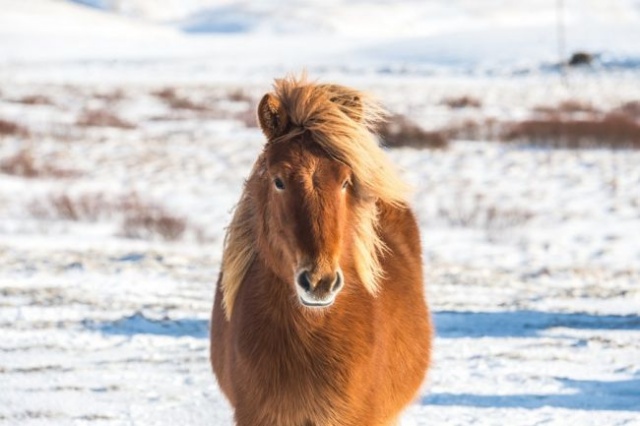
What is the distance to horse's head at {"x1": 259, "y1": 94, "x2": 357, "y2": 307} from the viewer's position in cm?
260

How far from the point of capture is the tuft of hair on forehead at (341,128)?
2865 mm

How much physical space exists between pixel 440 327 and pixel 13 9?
112922 mm

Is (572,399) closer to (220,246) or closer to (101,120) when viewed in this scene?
(220,246)

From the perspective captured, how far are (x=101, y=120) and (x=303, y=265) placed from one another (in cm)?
2001

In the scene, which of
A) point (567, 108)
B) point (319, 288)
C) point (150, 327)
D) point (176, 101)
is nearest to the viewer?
point (319, 288)

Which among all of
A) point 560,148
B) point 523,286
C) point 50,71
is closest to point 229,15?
point 50,71

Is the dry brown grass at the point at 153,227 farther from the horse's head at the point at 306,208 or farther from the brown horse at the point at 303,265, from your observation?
the horse's head at the point at 306,208

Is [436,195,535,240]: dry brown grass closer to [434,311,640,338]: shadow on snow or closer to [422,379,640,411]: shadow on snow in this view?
[434,311,640,338]: shadow on snow

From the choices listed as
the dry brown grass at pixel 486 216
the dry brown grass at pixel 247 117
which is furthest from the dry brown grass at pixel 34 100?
the dry brown grass at pixel 486 216

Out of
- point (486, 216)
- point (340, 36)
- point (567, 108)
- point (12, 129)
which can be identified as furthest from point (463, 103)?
point (340, 36)

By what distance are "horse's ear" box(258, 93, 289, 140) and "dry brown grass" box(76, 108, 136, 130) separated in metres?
18.5

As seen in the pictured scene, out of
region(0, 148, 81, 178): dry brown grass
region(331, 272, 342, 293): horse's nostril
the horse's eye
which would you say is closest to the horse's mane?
the horse's eye

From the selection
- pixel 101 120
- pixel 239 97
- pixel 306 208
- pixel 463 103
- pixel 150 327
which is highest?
pixel 306 208

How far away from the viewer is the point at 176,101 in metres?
27.9
